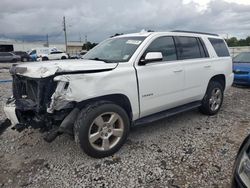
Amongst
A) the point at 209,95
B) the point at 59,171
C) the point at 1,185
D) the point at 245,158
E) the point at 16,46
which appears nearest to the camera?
the point at 245,158

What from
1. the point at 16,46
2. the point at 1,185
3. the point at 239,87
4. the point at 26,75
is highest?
the point at 16,46

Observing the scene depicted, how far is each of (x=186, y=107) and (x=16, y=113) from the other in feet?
9.99

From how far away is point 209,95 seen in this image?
489cm

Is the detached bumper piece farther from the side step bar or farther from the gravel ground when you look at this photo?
the side step bar

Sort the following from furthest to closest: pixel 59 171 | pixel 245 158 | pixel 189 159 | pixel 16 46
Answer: pixel 16 46
pixel 189 159
pixel 59 171
pixel 245 158

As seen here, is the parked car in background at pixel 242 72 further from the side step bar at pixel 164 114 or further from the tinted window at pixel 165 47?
the tinted window at pixel 165 47

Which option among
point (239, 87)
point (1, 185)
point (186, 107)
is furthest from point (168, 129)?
point (239, 87)

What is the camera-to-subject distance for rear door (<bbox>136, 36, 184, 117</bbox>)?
3.57 m

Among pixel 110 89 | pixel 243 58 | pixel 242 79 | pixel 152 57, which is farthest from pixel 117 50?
pixel 243 58

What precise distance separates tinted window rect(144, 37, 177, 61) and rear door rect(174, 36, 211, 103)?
0.51ft

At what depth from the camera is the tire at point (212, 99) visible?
489 cm

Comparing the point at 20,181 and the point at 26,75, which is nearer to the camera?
the point at 20,181

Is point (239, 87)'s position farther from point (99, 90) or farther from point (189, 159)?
point (99, 90)

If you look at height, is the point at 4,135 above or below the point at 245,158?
below
